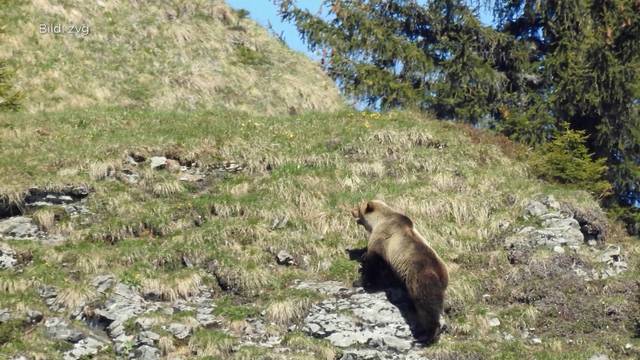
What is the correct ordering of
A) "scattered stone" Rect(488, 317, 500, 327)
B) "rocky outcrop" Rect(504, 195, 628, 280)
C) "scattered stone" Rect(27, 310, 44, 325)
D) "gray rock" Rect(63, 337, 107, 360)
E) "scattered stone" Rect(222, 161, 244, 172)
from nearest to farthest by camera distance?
"gray rock" Rect(63, 337, 107, 360) < "scattered stone" Rect(27, 310, 44, 325) < "scattered stone" Rect(488, 317, 500, 327) < "rocky outcrop" Rect(504, 195, 628, 280) < "scattered stone" Rect(222, 161, 244, 172)

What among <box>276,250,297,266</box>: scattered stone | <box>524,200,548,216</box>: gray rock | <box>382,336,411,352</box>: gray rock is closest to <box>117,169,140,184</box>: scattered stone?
<box>276,250,297,266</box>: scattered stone

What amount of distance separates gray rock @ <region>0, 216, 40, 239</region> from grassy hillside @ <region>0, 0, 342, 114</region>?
9713 mm

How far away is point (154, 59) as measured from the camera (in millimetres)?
31938

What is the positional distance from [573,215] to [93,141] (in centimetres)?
1040

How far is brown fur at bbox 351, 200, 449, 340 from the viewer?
47.5ft

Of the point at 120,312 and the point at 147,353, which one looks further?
the point at 120,312

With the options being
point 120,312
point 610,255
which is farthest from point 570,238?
point 120,312

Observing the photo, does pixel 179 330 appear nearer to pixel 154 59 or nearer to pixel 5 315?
pixel 5 315

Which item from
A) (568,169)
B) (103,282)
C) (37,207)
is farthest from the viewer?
(568,169)

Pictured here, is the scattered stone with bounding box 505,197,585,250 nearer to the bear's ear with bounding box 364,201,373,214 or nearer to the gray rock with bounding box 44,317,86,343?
the bear's ear with bounding box 364,201,373,214

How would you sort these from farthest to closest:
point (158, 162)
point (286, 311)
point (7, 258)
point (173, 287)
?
point (158, 162), point (7, 258), point (173, 287), point (286, 311)

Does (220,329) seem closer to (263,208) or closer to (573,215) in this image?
(263,208)

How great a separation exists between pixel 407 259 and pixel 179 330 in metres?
3.80

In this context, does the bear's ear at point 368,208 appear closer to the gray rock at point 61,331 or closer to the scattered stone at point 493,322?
the scattered stone at point 493,322
